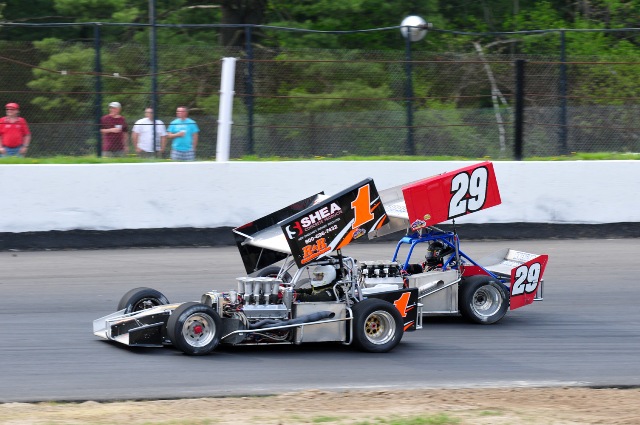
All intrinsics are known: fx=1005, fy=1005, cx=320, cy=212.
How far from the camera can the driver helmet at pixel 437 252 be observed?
9.41m

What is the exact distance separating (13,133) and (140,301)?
20.0ft

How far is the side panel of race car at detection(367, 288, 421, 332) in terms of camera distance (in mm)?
8305

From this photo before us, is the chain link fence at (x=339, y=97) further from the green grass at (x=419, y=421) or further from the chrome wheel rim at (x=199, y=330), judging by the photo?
the green grass at (x=419, y=421)

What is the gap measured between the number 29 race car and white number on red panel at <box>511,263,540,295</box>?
11 cm

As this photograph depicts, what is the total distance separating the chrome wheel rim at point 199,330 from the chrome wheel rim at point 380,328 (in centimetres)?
126

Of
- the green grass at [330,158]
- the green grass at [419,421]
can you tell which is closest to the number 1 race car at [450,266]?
the green grass at [419,421]

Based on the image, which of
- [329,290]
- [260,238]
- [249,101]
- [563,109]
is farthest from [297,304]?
[563,109]

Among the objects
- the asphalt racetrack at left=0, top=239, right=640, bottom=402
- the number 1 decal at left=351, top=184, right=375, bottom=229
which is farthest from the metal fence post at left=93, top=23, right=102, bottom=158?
the number 1 decal at left=351, top=184, right=375, bottom=229

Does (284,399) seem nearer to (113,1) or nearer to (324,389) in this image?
(324,389)

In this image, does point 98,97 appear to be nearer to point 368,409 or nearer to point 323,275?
point 323,275

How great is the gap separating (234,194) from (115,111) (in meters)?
2.02

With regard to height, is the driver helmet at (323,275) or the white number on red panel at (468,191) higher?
the white number on red panel at (468,191)

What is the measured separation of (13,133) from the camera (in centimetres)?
1349

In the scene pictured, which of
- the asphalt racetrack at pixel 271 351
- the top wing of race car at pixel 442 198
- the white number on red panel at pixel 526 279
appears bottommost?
the asphalt racetrack at pixel 271 351
